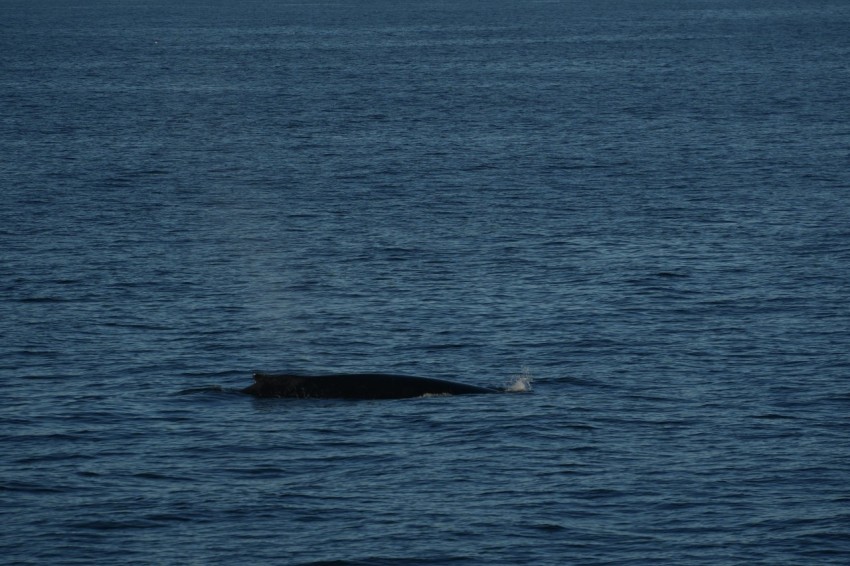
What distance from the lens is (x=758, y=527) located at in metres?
42.8

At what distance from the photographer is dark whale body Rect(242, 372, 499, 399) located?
2143 inches

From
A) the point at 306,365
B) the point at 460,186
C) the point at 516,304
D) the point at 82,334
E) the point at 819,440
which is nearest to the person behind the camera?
the point at 819,440

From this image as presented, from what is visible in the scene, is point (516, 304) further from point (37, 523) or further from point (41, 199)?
point (41, 199)

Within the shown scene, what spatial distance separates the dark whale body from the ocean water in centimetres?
63

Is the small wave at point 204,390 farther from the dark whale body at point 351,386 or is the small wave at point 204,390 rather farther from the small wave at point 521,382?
the small wave at point 521,382

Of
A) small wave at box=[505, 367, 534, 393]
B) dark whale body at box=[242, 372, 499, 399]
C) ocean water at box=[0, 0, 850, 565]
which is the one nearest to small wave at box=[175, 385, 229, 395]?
ocean water at box=[0, 0, 850, 565]

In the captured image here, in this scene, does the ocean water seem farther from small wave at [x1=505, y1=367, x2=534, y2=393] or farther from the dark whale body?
the dark whale body

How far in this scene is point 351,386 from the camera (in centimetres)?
5462

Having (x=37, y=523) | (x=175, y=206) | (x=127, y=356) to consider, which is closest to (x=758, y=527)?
(x=37, y=523)

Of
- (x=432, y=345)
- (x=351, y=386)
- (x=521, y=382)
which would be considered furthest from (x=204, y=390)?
(x=521, y=382)

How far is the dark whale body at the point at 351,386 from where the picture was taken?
2143 inches

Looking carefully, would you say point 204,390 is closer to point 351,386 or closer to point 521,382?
point 351,386

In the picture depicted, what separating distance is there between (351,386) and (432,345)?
31.9ft

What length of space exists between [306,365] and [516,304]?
14.6 m
